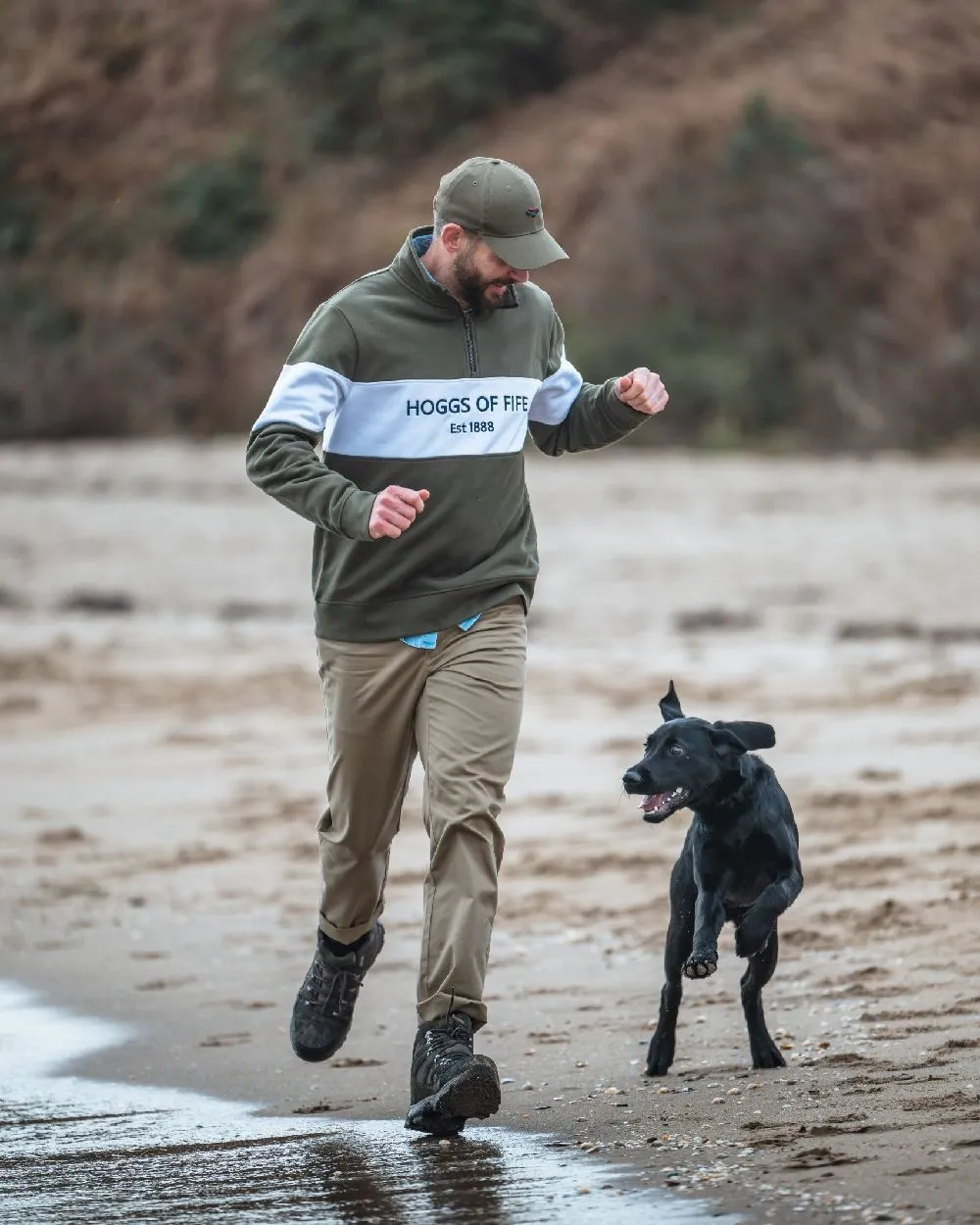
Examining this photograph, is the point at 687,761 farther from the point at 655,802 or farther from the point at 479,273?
the point at 479,273

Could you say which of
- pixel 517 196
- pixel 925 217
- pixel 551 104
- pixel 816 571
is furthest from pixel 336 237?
pixel 517 196

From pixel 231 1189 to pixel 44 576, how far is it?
41.3 ft

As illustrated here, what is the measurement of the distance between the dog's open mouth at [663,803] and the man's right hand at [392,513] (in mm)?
777

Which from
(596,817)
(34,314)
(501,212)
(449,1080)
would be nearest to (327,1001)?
(449,1080)

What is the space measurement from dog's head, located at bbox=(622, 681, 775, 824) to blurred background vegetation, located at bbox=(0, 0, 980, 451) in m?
15.1

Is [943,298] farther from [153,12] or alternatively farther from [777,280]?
[153,12]

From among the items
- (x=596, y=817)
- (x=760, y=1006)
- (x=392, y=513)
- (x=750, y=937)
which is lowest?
(x=760, y=1006)

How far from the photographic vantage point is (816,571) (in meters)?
14.5

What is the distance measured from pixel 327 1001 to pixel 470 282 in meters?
1.65

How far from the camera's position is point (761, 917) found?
189 inches

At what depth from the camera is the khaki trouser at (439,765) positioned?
188 inches

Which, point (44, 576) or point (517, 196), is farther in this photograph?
point (44, 576)

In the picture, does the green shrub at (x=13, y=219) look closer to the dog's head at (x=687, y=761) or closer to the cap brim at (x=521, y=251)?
the cap brim at (x=521, y=251)

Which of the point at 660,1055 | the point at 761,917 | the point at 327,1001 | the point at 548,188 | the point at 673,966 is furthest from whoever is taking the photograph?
→ the point at 548,188
